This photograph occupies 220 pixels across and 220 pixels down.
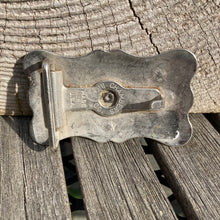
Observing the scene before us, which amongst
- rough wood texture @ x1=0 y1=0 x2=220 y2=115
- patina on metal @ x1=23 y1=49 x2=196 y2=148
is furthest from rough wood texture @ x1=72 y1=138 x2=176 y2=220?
rough wood texture @ x1=0 y1=0 x2=220 y2=115

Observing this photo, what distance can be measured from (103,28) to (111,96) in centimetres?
25

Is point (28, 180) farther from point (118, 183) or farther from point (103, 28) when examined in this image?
point (103, 28)

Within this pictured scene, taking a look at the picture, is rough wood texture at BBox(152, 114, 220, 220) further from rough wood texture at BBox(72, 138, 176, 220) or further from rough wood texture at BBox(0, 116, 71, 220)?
rough wood texture at BBox(0, 116, 71, 220)

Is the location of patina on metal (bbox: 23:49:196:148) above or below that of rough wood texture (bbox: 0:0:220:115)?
below

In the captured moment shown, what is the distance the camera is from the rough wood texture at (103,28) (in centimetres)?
92

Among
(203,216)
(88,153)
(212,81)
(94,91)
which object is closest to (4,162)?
(88,153)

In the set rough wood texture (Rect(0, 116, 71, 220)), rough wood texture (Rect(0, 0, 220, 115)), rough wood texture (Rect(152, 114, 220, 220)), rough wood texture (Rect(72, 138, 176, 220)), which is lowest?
rough wood texture (Rect(0, 116, 71, 220))

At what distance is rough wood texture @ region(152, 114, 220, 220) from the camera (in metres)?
0.88

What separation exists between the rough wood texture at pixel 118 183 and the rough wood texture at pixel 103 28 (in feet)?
1.20

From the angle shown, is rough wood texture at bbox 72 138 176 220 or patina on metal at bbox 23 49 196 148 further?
patina on metal at bbox 23 49 196 148

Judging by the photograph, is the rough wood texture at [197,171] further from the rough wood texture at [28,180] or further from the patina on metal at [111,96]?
the rough wood texture at [28,180]

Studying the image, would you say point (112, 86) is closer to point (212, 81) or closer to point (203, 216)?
point (212, 81)

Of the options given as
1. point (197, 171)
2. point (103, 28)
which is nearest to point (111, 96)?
point (103, 28)

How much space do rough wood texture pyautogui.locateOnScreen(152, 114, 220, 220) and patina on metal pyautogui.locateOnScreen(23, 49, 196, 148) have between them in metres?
0.06
